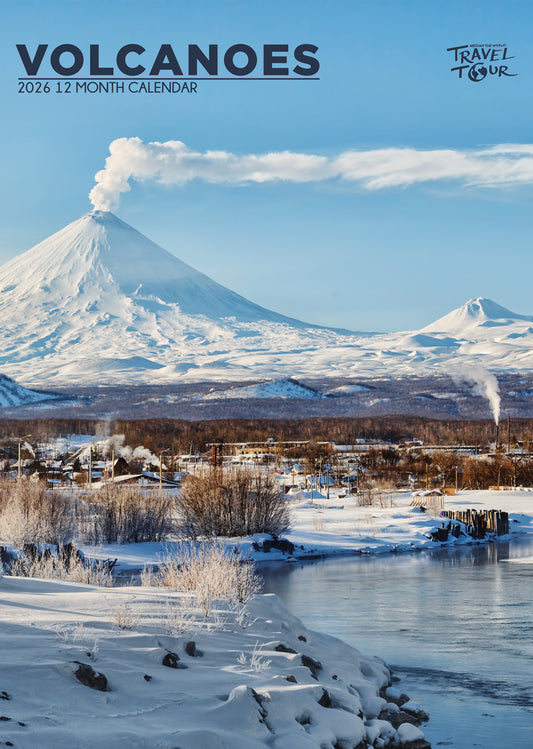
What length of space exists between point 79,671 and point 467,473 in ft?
244

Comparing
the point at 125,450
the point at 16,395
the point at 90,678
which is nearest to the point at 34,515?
the point at 90,678

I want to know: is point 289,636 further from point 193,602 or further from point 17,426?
point 17,426

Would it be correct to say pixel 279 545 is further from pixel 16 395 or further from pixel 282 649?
pixel 16 395

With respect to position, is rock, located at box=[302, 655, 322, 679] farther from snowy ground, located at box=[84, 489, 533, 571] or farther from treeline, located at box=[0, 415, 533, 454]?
treeline, located at box=[0, 415, 533, 454]

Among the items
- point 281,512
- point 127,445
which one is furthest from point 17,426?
point 281,512

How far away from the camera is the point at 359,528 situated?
47219mm

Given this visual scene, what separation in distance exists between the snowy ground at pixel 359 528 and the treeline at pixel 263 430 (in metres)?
53.7

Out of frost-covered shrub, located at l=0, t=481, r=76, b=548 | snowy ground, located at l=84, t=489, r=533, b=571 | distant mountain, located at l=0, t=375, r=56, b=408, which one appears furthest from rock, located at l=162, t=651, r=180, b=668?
distant mountain, located at l=0, t=375, r=56, b=408

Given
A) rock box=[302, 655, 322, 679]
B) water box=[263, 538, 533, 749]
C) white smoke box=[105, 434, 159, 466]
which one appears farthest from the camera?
white smoke box=[105, 434, 159, 466]

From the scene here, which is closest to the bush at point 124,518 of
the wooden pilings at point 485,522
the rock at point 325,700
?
the wooden pilings at point 485,522

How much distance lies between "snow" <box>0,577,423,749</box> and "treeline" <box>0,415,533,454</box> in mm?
99596

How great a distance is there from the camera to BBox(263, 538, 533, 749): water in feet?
44.2

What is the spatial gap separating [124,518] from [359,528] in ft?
38.7

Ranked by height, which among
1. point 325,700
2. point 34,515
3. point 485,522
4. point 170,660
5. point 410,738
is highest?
point 34,515
